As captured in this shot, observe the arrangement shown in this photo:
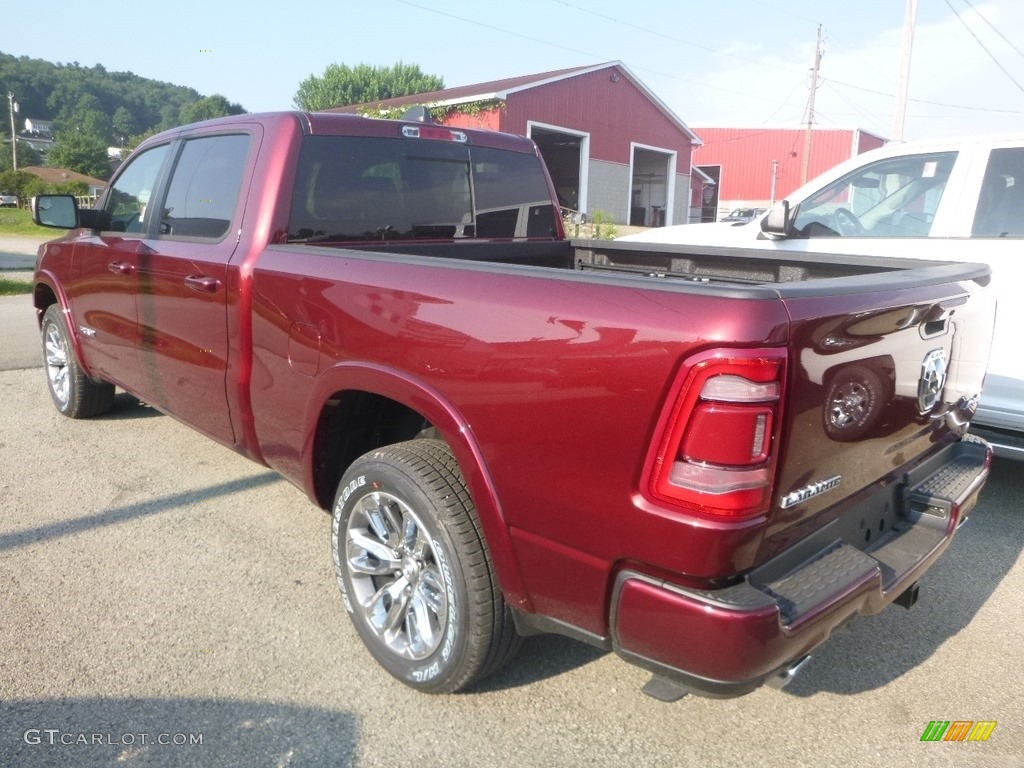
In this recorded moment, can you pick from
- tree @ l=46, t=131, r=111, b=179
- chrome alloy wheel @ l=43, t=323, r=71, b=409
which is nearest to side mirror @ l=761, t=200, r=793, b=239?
chrome alloy wheel @ l=43, t=323, r=71, b=409

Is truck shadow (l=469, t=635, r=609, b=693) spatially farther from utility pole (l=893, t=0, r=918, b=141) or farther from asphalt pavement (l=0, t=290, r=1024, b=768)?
utility pole (l=893, t=0, r=918, b=141)

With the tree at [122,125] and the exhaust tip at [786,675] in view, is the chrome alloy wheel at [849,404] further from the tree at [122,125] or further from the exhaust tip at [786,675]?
the tree at [122,125]

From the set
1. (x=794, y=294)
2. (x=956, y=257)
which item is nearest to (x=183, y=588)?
(x=794, y=294)

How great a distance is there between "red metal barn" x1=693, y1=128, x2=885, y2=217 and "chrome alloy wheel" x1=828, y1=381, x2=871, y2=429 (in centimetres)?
4193

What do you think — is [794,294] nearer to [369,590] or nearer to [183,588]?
[369,590]

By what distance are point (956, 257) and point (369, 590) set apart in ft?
11.9

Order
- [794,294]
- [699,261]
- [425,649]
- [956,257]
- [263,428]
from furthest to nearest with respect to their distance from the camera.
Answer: [956,257] < [699,261] < [263,428] < [425,649] < [794,294]

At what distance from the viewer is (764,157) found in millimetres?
42906

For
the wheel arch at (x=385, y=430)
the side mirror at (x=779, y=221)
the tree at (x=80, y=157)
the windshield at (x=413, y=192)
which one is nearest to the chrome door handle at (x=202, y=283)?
the windshield at (x=413, y=192)

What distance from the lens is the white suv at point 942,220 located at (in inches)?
164

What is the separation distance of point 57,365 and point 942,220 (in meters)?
5.80

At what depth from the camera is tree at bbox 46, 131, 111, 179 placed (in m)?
70.9

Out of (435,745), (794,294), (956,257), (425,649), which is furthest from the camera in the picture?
(956,257)

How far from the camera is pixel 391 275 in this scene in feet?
8.36
